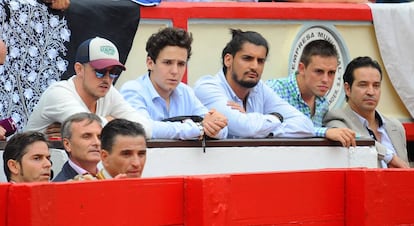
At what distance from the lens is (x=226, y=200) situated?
5742 mm

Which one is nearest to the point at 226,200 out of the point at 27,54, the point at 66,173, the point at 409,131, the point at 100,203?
the point at 100,203

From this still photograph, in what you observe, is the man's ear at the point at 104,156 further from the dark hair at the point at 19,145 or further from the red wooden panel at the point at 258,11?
the red wooden panel at the point at 258,11

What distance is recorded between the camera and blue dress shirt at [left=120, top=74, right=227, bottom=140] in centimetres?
758

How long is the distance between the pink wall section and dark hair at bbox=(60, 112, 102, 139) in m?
1.08

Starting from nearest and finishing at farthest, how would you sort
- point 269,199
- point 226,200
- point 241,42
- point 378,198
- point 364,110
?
1. point 226,200
2. point 269,199
3. point 378,198
4. point 241,42
5. point 364,110

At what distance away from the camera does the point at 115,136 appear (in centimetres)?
632

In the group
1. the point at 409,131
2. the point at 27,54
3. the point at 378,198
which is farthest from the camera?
the point at 409,131

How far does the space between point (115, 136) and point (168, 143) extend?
1.21 m

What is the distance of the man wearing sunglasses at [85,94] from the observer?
7109mm

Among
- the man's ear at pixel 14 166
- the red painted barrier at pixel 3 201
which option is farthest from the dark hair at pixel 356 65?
the red painted barrier at pixel 3 201

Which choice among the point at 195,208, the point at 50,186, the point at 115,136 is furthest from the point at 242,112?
the point at 50,186

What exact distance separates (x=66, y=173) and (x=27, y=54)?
181cm

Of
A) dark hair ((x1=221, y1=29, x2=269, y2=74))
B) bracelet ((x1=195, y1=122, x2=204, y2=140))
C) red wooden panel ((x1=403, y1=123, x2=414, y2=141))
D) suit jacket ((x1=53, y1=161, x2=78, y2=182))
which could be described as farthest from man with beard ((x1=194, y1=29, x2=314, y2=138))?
red wooden panel ((x1=403, y1=123, x2=414, y2=141))

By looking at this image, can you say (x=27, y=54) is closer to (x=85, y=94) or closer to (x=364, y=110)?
(x=85, y=94)
